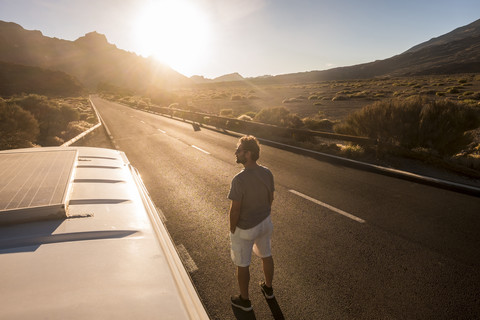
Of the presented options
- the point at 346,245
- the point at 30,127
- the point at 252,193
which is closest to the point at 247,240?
the point at 252,193

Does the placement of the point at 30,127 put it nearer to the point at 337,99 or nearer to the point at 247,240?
the point at 247,240

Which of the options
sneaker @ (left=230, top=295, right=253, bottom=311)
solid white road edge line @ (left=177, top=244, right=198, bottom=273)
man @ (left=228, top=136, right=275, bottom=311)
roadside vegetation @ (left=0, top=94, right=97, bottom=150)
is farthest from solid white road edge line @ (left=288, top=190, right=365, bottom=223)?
roadside vegetation @ (left=0, top=94, right=97, bottom=150)

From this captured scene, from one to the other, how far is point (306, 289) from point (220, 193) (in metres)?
3.90

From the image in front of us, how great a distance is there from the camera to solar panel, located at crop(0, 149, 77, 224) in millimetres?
2109

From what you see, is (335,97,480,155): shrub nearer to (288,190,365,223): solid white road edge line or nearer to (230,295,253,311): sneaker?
(288,190,365,223): solid white road edge line

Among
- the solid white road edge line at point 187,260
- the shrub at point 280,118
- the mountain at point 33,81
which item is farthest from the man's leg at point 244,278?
the mountain at point 33,81

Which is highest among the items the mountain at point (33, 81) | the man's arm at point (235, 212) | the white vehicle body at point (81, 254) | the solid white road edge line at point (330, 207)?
the mountain at point (33, 81)

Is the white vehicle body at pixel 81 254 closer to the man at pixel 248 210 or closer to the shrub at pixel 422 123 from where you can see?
the man at pixel 248 210

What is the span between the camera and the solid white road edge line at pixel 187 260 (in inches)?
152

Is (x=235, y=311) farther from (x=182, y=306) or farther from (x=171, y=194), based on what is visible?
(x=171, y=194)

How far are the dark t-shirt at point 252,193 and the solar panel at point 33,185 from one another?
1670 mm

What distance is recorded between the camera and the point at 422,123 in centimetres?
962

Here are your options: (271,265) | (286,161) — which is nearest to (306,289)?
(271,265)

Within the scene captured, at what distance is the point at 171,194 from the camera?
23.0ft
